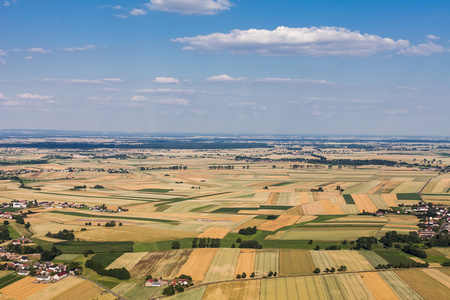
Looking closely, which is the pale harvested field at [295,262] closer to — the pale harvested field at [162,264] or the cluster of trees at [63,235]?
the pale harvested field at [162,264]

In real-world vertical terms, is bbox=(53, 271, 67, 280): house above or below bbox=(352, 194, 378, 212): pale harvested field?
below

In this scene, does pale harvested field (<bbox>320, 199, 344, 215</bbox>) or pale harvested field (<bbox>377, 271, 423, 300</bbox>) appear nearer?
pale harvested field (<bbox>377, 271, 423, 300</bbox>)

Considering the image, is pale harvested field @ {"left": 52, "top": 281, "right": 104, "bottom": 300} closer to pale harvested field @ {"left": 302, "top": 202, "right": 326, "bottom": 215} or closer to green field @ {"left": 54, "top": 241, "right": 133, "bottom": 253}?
green field @ {"left": 54, "top": 241, "right": 133, "bottom": 253}

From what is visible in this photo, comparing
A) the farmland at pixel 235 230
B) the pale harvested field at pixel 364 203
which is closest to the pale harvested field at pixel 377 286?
the farmland at pixel 235 230

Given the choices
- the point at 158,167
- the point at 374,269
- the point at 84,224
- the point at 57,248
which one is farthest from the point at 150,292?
the point at 158,167

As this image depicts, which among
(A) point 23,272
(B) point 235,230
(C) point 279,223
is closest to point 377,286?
(B) point 235,230

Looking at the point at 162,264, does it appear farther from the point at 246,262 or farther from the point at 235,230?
the point at 235,230

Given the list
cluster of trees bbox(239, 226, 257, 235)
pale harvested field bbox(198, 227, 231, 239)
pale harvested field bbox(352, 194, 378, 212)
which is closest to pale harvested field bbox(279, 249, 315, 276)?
cluster of trees bbox(239, 226, 257, 235)
